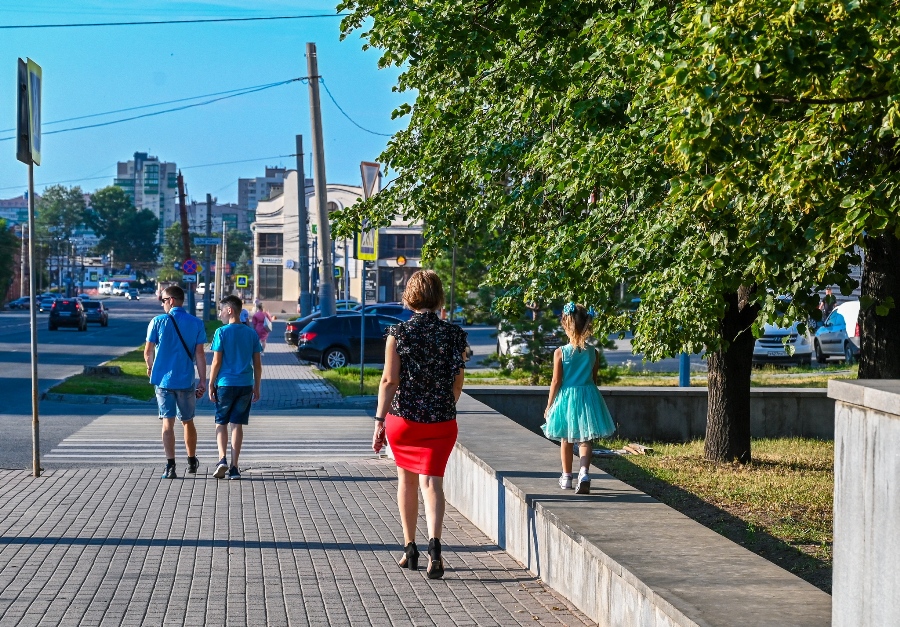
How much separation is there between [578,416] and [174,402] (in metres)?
4.28

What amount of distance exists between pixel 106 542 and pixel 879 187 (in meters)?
5.24

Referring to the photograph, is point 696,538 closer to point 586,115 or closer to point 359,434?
point 586,115

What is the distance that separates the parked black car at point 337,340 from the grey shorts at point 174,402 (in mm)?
18728

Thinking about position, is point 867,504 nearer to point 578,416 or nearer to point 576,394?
point 578,416

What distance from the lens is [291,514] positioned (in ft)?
28.7

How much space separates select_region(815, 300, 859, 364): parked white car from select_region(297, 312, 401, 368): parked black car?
1150cm

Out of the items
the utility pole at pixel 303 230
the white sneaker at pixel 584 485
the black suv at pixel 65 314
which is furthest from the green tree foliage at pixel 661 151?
the black suv at pixel 65 314

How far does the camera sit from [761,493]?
32.5 feet

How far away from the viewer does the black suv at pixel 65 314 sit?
5841 centimetres

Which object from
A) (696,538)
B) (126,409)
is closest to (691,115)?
(696,538)

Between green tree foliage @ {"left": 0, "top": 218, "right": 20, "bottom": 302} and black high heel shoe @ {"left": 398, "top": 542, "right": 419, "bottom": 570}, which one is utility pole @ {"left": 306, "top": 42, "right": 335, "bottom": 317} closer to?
black high heel shoe @ {"left": 398, "top": 542, "right": 419, "bottom": 570}

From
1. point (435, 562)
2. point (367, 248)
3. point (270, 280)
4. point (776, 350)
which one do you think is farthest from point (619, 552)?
point (270, 280)

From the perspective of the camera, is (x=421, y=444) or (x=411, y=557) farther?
(x=411, y=557)

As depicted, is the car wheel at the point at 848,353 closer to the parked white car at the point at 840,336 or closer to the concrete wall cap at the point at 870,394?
the parked white car at the point at 840,336
